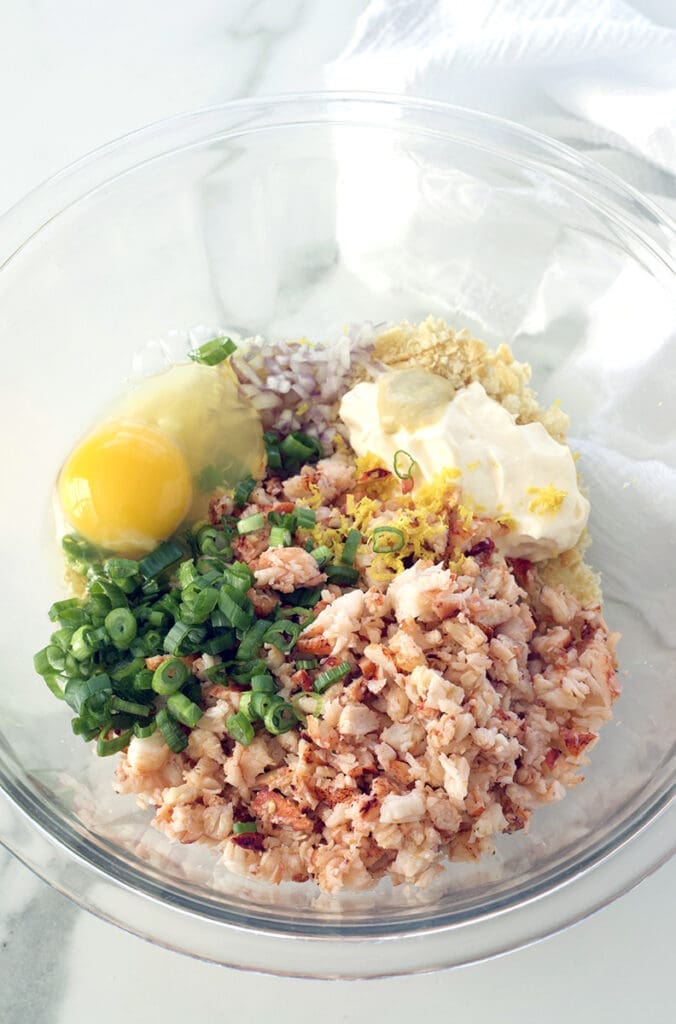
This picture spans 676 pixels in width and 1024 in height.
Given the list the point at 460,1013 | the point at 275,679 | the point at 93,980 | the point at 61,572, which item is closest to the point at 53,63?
the point at 61,572

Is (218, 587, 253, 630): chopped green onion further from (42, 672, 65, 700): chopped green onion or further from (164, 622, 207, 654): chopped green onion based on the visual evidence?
(42, 672, 65, 700): chopped green onion

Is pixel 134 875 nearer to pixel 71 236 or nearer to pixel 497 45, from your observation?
pixel 71 236

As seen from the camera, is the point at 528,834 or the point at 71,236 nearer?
the point at 528,834

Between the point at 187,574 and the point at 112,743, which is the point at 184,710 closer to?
the point at 112,743

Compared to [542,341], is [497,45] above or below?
above

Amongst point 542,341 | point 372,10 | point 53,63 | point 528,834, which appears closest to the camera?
point 528,834

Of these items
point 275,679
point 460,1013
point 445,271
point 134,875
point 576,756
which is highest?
point 445,271

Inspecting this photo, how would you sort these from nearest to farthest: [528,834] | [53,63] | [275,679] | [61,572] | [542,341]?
1. [275,679]
2. [528,834]
3. [61,572]
4. [542,341]
5. [53,63]

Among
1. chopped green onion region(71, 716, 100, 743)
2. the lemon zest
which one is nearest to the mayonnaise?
the lemon zest
